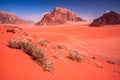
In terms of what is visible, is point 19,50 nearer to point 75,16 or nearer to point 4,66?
point 4,66

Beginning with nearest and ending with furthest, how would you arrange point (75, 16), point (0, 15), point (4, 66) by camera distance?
1. point (4, 66)
2. point (0, 15)
3. point (75, 16)

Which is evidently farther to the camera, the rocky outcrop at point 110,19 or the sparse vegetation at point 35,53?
the rocky outcrop at point 110,19

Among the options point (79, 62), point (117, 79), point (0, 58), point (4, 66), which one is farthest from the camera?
point (79, 62)

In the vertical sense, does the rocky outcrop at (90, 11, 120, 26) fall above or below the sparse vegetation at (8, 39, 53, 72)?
below

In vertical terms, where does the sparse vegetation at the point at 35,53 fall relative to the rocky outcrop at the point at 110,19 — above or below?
above

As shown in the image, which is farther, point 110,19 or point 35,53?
point 110,19

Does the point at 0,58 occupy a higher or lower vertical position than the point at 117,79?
higher

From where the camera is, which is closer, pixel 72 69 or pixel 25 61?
pixel 25 61

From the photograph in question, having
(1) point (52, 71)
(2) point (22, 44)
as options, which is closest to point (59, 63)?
(1) point (52, 71)

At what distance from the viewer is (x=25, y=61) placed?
5602mm

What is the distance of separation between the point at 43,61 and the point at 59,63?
4.80ft

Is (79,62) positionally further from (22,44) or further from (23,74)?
(23,74)

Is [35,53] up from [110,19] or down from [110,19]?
up

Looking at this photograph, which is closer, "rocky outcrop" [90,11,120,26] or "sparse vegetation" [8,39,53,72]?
"sparse vegetation" [8,39,53,72]
